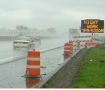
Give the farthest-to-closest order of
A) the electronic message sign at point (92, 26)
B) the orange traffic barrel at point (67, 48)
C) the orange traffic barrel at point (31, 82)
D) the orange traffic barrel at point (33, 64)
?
the electronic message sign at point (92, 26) < the orange traffic barrel at point (67, 48) < the orange traffic barrel at point (33, 64) < the orange traffic barrel at point (31, 82)

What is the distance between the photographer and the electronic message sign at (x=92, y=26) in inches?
1580

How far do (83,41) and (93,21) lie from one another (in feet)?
9.32

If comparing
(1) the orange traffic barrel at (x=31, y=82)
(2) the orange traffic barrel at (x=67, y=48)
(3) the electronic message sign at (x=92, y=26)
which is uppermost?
(3) the electronic message sign at (x=92, y=26)

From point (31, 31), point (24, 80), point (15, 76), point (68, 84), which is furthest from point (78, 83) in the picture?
point (31, 31)

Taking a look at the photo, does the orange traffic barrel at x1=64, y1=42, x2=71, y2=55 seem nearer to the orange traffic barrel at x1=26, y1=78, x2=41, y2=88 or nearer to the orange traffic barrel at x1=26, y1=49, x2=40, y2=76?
the orange traffic barrel at x1=26, y1=49, x2=40, y2=76

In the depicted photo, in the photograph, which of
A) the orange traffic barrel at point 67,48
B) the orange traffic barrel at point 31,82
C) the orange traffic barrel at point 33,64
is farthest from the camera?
the orange traffic barrel at point 67,48

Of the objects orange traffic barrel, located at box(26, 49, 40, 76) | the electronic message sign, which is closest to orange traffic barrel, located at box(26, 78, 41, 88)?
orange traffic barrel, located at box(26, 49, 40, 76)

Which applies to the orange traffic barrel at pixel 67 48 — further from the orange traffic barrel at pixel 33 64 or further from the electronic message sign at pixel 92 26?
the electronic message sign at pixel 92 26

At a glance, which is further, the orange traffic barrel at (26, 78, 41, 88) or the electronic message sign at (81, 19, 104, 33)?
the electronic message sign at (81, 19, 104, 33)

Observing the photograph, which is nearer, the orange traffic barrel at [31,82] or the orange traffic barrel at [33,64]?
the orange traffic barrel at [31,82]

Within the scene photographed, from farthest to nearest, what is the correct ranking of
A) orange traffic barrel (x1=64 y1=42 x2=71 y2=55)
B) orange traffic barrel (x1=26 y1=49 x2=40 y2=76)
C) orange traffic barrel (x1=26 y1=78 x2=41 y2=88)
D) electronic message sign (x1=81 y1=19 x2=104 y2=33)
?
electronic message sign (x1=81 y1=19 x2=104 y2=33)
orange traffic barrel (x1=64 y1=42 x2=71 y2=55)
orange traffic barrel (x1=26 y1=49 x2=40 y2=76)
orange traffic barrel (x1=26 y1=78 x2=41 y2=88)

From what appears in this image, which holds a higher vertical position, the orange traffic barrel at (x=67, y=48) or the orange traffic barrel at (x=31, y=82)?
the orange traffic barrel at (x=67, y=48)

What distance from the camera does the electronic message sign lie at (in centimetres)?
4012

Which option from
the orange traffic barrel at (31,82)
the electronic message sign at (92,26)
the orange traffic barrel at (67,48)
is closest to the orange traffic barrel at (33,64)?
the orange traffic barrel at (31,82)
